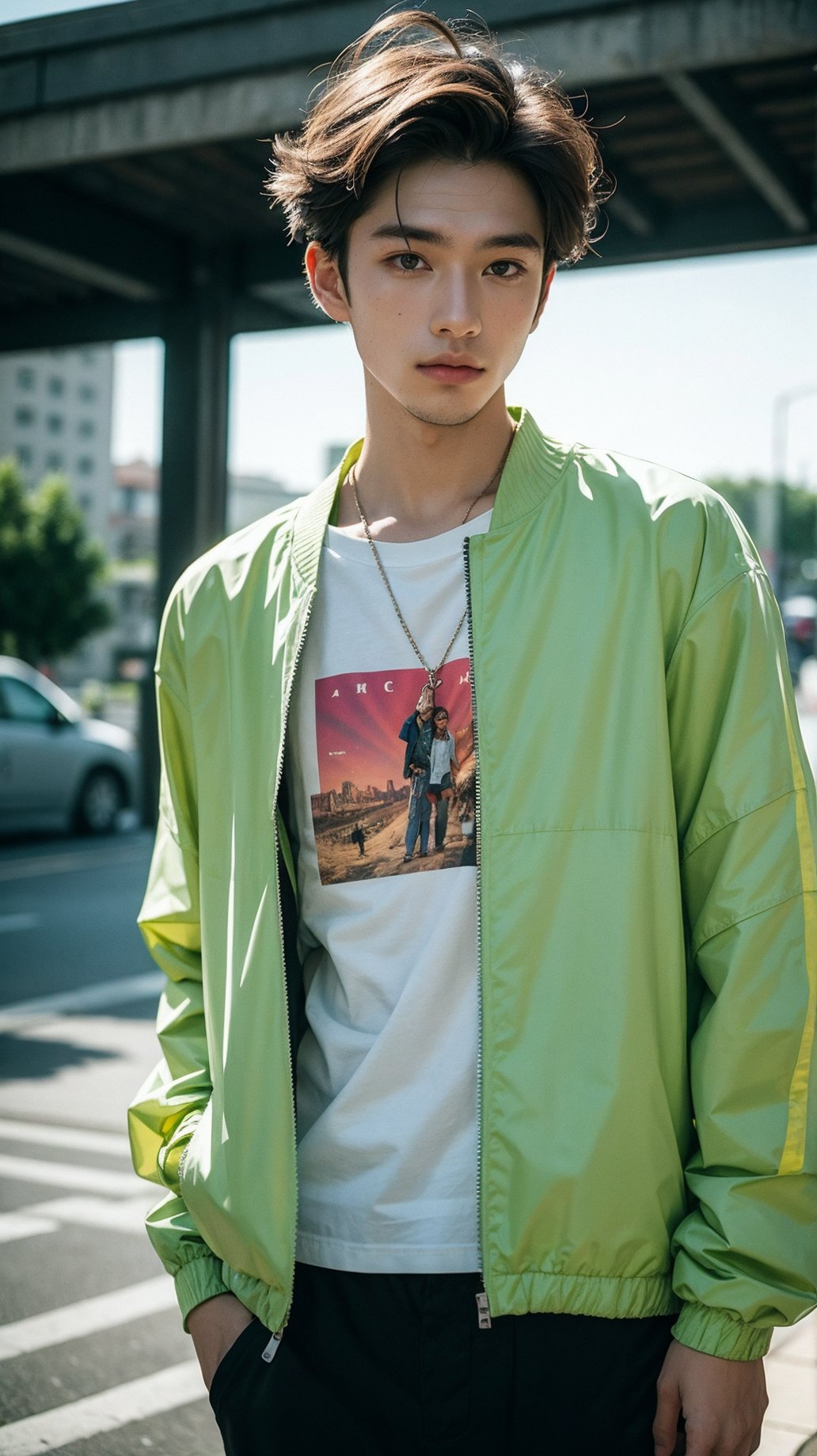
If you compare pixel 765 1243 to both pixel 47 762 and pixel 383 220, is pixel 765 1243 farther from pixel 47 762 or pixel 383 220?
pixel 47 762

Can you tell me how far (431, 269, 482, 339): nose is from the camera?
1704 millimetres

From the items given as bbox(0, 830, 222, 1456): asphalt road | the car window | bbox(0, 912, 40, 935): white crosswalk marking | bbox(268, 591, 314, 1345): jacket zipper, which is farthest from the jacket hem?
the car window

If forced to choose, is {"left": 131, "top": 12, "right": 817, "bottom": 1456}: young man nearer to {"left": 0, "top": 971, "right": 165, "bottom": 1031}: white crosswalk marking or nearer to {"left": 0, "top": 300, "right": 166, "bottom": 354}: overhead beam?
{"left": 0, "top": 971, "right": 165, "bottom": 1031}: white crosswalk marking

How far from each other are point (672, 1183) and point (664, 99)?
5.62 meters

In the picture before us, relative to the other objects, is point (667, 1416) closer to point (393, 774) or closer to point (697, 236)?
point (393, 774)

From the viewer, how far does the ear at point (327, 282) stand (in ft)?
6.35

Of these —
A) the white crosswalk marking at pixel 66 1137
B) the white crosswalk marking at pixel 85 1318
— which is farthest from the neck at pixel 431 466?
the white crosswalk marking at pixel 66 1137

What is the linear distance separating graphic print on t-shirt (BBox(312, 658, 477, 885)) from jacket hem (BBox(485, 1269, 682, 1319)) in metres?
0.45

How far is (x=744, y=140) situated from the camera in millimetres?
6262

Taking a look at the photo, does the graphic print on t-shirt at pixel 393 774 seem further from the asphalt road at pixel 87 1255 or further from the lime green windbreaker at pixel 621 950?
the asphalt road at pixel 87 1255

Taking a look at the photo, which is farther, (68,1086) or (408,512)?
(68,1086)

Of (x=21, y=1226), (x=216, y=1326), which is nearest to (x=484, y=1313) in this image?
(x=216, y=1326)

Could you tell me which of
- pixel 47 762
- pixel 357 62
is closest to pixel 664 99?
pixel 357 62

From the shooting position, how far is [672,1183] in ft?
5.13
